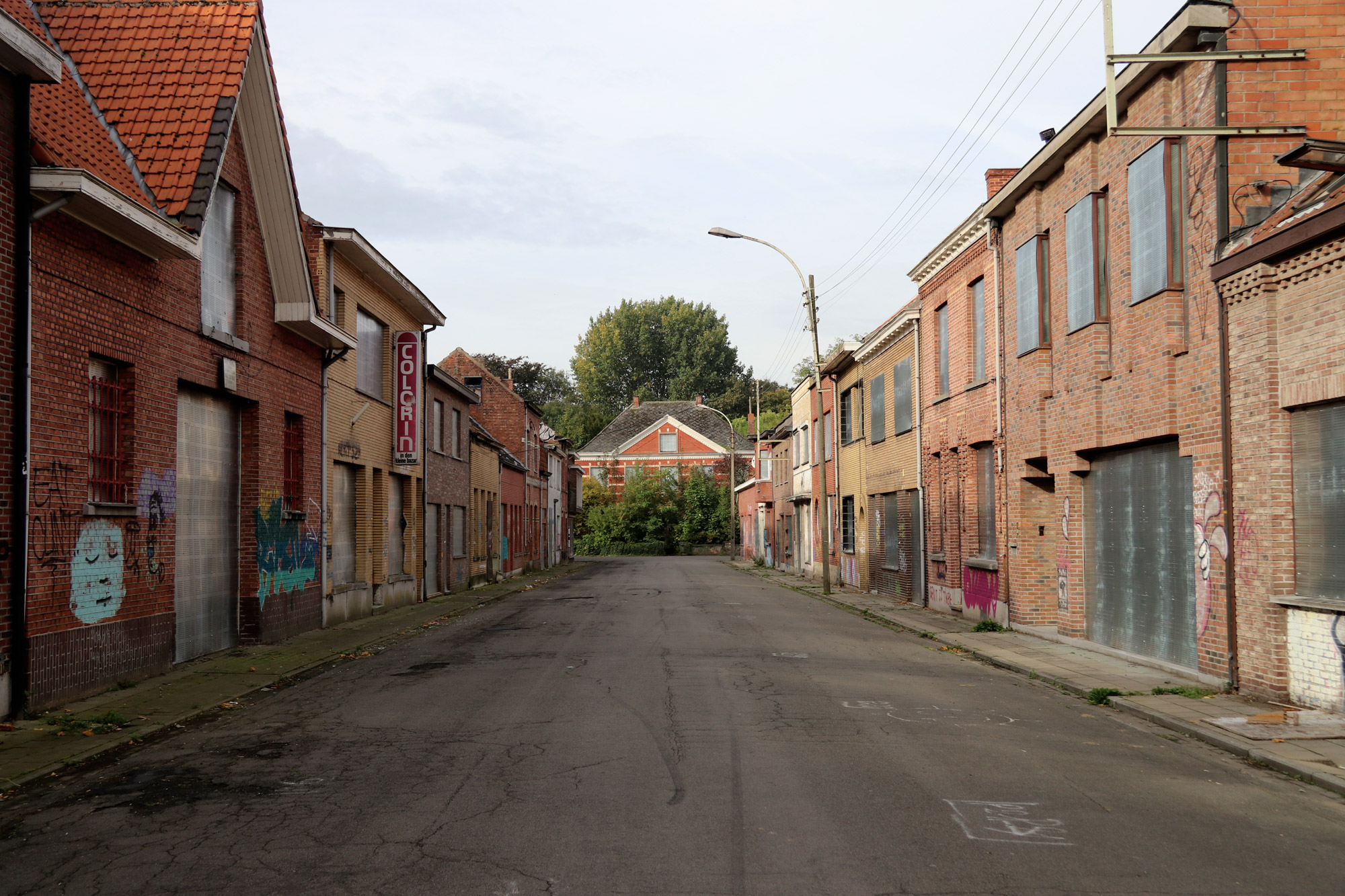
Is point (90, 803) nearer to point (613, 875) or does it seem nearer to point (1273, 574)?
Result: point (613, 875)

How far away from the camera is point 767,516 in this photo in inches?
2141

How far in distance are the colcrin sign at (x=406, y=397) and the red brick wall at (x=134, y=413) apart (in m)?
6.94

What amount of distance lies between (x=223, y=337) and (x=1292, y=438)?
1268 cm

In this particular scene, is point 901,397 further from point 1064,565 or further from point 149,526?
point 149,526

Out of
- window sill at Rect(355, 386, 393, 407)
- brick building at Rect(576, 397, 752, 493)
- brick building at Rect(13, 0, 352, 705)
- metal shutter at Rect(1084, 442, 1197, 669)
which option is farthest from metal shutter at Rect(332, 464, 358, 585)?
brick building at Rect(576, 397, 752, 493)

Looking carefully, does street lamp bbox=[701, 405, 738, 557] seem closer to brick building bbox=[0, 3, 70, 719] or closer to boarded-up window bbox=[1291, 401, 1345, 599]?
boarded-up window bbox=[1291, 401, 1345, 599]

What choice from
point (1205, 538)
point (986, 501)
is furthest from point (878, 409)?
point (1205, 538)

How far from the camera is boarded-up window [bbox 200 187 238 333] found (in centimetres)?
1391

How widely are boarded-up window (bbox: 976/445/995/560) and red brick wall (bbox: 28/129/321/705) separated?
12080mm

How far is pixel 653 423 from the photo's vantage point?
81.1 metres

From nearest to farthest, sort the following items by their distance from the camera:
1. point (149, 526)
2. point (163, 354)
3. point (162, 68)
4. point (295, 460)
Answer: point (149, 526) < point (163, 354) < point (162, 68) < point (295, 460)

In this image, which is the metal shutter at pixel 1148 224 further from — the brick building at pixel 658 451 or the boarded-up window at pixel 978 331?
the brick building at pixel 658 451

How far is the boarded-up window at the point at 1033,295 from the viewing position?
16.2 metres

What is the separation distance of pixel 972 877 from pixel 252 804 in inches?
165
